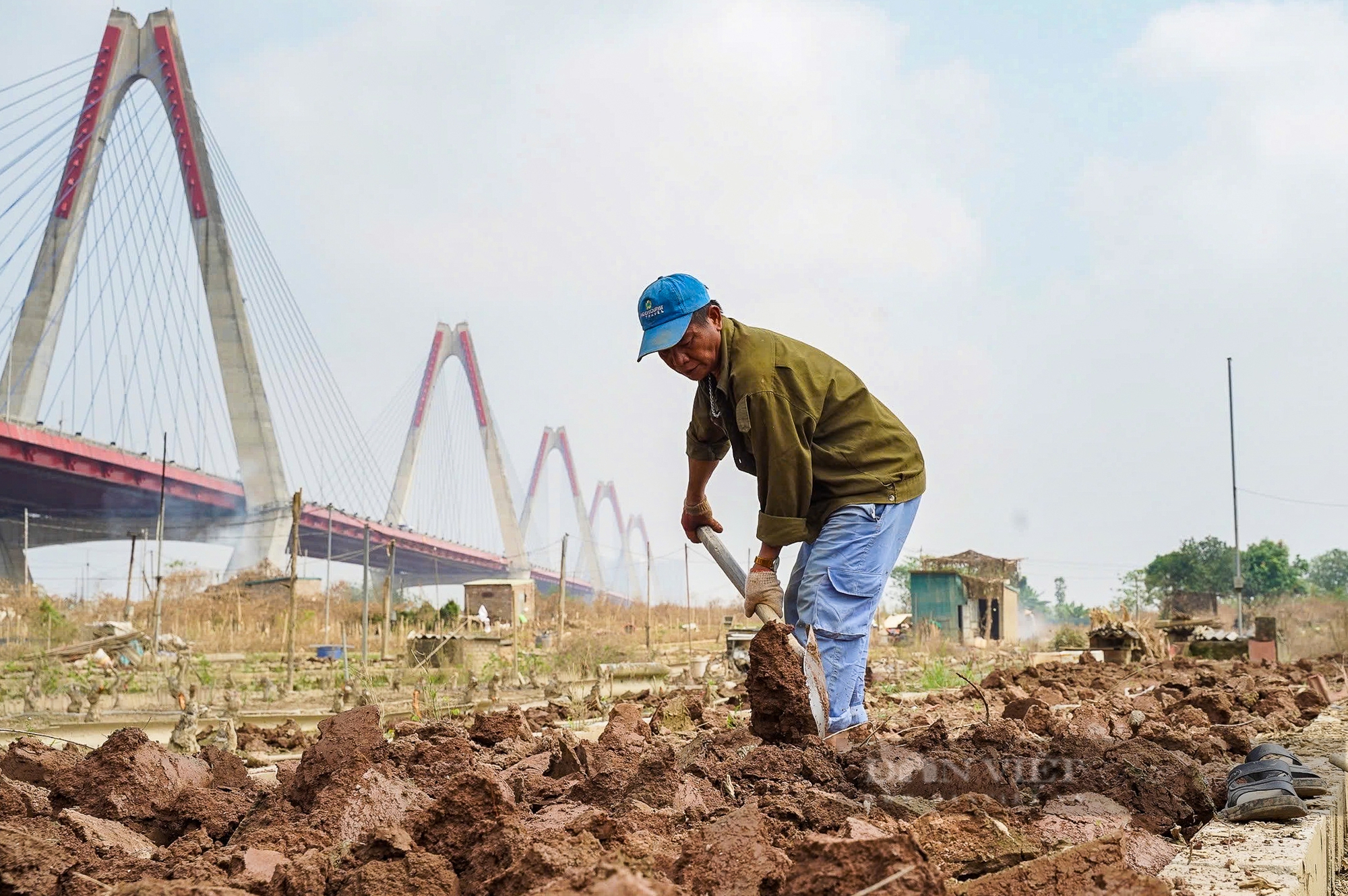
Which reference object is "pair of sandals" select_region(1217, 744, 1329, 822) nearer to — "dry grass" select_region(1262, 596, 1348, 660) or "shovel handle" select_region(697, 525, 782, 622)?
"shovel handle" select_region(697, 525, 782, 622)

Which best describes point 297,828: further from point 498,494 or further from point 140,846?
point 498,494

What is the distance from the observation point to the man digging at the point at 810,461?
3.41 meters

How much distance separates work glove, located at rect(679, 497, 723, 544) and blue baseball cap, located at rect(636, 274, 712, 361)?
0.86 m

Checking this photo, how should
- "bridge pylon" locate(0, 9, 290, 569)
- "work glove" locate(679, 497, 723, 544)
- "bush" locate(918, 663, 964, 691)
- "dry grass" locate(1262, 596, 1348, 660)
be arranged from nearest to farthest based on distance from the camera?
1. "work glove" locate(679, 497, 723, 544)
2. "bush" locate(918, 663, 964, 691)
3. "dry grass" locate(1262, 596, 1348, 660)
4. "bridge pylon" locate(0, 9, 290, 569)

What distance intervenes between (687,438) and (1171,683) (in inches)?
159

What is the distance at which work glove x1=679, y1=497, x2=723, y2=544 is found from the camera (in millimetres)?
4145

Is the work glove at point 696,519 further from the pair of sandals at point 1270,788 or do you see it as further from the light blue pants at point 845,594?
the pair of sandals at point 1270,788

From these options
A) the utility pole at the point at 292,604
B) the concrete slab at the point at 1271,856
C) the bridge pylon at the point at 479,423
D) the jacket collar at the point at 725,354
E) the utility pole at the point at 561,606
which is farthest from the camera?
the bridge pylon at the point at 479,423

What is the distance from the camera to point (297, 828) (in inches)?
88.9

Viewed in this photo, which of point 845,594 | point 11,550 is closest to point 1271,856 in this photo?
point 845,594

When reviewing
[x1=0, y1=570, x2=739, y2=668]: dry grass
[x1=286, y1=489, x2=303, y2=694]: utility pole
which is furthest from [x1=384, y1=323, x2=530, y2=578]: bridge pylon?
[x1=286, y1=489, x2=303, y2=694]: utility pole

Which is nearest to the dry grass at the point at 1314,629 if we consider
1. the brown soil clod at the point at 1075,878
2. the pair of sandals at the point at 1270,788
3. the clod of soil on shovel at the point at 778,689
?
the pair of sandals at the point at 1270,788

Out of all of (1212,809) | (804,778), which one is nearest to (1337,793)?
(1212,809)

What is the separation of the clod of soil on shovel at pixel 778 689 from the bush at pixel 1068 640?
16979mm
